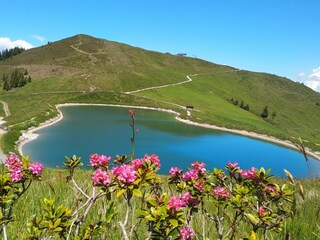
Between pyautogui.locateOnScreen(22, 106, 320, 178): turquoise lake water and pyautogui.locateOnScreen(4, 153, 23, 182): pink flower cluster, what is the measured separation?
4620 cm

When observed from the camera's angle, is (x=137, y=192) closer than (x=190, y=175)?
Yes

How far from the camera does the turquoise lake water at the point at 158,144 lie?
57.9m

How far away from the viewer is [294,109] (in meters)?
174

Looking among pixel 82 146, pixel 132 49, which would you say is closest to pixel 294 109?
pixel 132 49

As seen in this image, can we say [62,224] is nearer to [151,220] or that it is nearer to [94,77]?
[151,220]

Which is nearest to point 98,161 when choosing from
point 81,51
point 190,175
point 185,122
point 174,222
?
point 190,175

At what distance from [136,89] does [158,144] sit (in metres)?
71.4

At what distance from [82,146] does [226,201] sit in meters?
60.8

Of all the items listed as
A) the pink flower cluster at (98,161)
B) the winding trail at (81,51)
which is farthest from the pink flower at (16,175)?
the winding trail at (81,51)

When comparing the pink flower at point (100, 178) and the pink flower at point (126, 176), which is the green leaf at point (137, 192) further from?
the pink flower at point (100, 178)

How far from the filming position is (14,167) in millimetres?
2613

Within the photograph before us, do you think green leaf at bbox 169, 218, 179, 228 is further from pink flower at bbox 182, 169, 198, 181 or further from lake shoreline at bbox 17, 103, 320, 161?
lake shoreline at bbox 17, 103, 320, 161

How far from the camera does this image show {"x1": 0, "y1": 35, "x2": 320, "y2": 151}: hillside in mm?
115188

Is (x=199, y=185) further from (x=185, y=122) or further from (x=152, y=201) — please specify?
(x=185, y=122)
